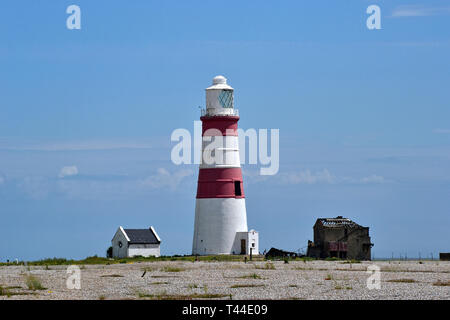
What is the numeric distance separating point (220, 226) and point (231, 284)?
2620cm

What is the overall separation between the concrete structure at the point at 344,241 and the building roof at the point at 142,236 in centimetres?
1225

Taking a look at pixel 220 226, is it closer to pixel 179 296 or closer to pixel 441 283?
pixel 441 283

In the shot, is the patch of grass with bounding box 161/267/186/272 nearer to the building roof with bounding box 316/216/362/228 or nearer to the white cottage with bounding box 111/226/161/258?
the white cottage with bounding box 111/226/161/258

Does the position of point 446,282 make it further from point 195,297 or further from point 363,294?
point 195,297

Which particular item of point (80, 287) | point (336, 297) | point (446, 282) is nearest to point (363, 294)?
point (336, 297)

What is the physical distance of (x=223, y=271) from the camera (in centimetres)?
4481

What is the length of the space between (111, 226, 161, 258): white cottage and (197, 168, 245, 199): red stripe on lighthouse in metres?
6.00

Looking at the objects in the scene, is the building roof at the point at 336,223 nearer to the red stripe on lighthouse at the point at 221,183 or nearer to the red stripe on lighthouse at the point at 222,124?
the red stripe on lighthouse at the point at 221,183

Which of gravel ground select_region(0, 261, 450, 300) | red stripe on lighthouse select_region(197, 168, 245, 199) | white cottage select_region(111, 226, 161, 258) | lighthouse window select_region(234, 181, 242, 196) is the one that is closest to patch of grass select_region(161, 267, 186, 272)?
gravel ground select_region(0, 261, 450, 300)

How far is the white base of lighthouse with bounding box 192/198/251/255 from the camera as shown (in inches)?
2395

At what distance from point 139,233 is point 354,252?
15985 millimetres

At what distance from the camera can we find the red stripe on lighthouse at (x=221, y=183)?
60.8 m

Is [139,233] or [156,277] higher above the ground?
[139,233]

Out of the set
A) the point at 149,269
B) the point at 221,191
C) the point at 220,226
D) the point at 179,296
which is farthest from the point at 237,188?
the point at 179,296
